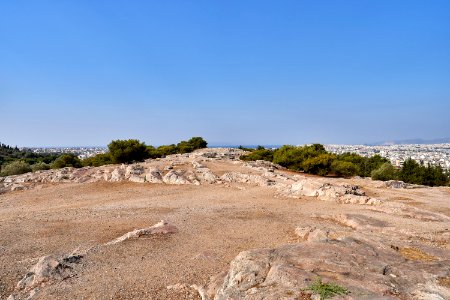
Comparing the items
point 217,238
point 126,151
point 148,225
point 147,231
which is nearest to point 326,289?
point 217,238

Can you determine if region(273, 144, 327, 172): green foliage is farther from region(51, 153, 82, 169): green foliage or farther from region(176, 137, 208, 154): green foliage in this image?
region(51, 153, 82, 169): green foliage

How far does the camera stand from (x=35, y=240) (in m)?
11.3

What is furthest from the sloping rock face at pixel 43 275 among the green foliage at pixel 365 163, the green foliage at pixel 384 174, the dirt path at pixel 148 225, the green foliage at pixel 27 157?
the green foliage at pixel 27 157

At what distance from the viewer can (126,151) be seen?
33.4 m

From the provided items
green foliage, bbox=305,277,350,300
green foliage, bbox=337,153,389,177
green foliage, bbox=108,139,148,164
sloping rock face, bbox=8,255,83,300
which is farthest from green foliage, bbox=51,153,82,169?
green foliage, bbox=305,277,350,300

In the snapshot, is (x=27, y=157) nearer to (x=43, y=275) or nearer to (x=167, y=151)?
(x=167, y=151)

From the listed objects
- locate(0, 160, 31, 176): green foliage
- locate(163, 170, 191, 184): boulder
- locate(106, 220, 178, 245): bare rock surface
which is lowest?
locate(106, 220, 178, 245): bare rock surface

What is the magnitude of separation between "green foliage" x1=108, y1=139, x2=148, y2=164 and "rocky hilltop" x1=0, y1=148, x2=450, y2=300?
31.8 feet

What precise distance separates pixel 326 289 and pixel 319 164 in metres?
28.1

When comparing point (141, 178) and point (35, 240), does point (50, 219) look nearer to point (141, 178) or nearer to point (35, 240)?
point (35, 240)

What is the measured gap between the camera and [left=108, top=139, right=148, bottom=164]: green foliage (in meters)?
33.0

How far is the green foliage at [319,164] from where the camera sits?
3256 cm

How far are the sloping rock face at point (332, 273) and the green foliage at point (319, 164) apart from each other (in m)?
24.7

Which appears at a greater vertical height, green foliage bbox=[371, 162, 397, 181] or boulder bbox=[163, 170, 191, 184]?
boulder bbox=[163, 170, 191, 184]
